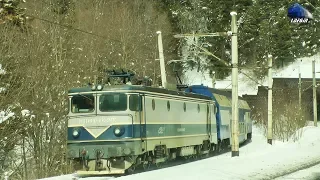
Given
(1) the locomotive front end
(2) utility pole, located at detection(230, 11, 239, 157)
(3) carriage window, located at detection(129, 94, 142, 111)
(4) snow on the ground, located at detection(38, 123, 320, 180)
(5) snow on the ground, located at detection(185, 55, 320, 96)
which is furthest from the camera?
(5) snow on the ground, located at detection(185, 55, 320, 96)

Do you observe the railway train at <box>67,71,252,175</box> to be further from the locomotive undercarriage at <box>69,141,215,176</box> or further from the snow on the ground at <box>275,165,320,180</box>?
the snow on the ground at <box>275,165,320,180</box>

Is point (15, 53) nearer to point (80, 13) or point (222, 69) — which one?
point (80, 13)

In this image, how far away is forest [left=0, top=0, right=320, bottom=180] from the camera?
2606 centimetres

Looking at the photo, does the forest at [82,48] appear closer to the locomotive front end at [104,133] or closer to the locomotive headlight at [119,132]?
the locomotive front end at [104,133]

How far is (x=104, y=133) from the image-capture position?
20031 mm

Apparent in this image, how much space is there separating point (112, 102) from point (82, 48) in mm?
19443

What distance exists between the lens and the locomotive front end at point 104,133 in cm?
1986

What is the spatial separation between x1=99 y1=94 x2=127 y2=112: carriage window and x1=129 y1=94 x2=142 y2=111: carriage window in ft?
0.68

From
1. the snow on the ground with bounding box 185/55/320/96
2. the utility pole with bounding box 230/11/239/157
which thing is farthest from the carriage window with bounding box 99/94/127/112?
the snow on the ground with bounding box 185/55/320/96

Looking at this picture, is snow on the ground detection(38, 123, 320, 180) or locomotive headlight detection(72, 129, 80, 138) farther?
locomotive headlight detection(72, 129, 80, 138)

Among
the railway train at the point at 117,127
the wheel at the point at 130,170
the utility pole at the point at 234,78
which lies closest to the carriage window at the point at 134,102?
the railway train at the point at 117,127

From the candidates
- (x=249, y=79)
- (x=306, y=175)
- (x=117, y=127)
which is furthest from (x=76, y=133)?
(x=249, y=79)

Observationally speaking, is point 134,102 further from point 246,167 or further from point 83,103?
point 246,167

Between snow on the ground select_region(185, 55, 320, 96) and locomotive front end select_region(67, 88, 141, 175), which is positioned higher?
snow on the ground select_region(185, 55, 320, 96)
